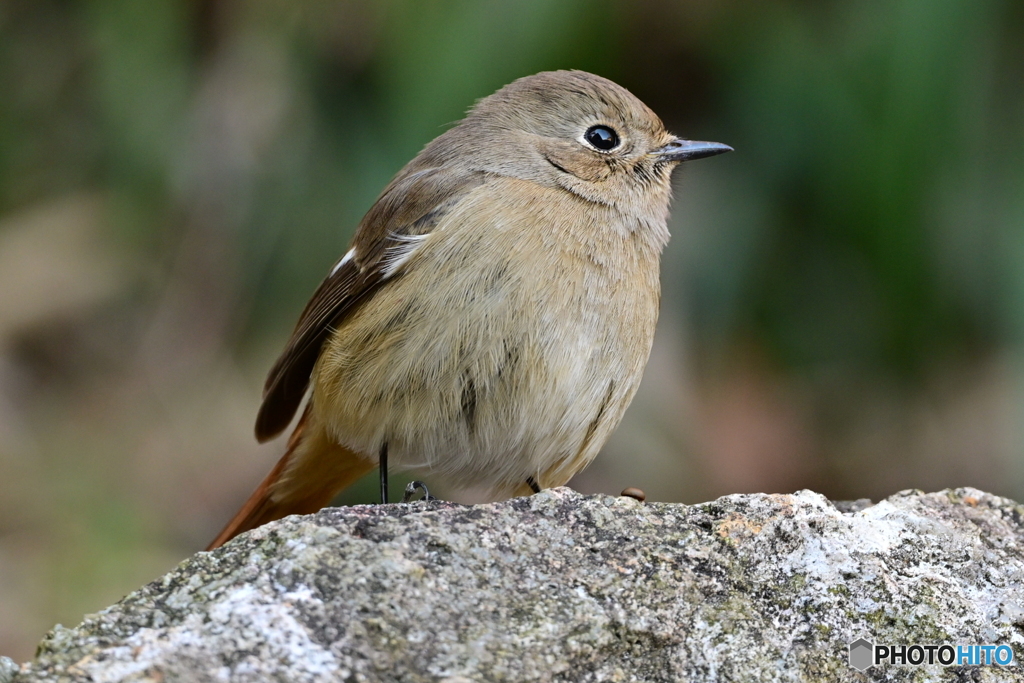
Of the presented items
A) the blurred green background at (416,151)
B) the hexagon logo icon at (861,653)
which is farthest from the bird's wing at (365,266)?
the hexagon logo icon at (861,653)

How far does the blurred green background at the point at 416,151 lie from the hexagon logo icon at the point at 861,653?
10.4ft

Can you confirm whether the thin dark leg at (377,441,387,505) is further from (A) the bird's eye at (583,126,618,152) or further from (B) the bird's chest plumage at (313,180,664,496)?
(A) the bird's eye at (583,126,618,152)

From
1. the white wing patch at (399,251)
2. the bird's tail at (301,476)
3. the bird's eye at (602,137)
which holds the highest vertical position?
the bird's eye at (602,137)

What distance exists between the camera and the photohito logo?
1900 mm

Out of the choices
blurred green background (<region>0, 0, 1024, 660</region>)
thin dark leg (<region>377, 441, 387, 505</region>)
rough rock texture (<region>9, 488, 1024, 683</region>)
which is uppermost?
blurred green background (<region>0, 0, 1024, 660</region>)

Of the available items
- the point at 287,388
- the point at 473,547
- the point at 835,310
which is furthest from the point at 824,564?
the point at 835,310

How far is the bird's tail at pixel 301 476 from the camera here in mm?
3607

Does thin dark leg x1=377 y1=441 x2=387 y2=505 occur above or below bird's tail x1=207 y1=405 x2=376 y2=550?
below

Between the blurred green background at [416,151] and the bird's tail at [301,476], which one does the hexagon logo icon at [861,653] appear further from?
the blurred green background at [416,151]

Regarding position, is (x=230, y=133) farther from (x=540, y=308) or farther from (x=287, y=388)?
(x=540, y=308)

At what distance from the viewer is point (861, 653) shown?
1.90 metres

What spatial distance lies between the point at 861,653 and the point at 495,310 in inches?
54.5

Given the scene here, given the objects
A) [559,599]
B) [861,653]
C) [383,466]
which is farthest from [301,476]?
[861,653]

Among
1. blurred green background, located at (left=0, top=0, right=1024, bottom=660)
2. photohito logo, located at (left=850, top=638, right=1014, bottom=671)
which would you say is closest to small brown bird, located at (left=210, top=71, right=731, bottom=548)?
blurred green background, located at (left=0, top=0, right=1024, bottom=660)
